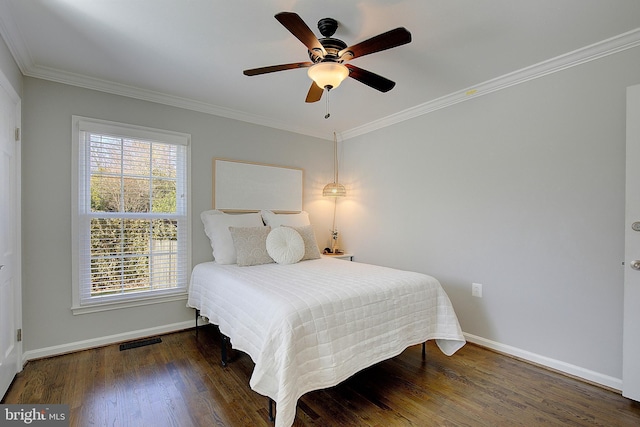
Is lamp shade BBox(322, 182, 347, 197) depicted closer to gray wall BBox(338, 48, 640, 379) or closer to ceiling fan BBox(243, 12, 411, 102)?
gray wall BBox(338, 48, 640, 379)

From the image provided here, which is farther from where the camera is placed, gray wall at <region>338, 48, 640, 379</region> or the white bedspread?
gray wall at <region>338, 48, 640, 379</region>

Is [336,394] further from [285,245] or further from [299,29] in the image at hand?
[299,29]

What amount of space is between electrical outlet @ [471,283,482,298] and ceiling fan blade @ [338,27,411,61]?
2.26 meters

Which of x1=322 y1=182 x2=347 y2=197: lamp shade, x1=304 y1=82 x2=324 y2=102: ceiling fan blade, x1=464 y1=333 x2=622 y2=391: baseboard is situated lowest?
x1=464 y1=333 x2=622 y2=391: baseboard

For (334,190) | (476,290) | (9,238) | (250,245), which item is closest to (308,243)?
(250,245)

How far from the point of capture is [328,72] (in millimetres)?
1830

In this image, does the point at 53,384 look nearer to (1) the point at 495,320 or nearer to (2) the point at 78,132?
(2) the point at 78,132

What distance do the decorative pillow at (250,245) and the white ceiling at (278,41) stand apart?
136 centimetres

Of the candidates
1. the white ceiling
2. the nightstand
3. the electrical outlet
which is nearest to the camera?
the white ceiling

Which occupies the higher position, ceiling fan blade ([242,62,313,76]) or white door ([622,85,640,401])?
ceiling fan blade ([242,62,313,76])

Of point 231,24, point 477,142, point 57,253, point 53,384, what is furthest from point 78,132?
point 477,142

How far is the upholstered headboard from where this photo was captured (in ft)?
11.1

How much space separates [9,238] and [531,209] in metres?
3.95

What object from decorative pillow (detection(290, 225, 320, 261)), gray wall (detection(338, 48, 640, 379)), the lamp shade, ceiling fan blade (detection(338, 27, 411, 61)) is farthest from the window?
gray wall (detection(338, 48, 640, 379))
